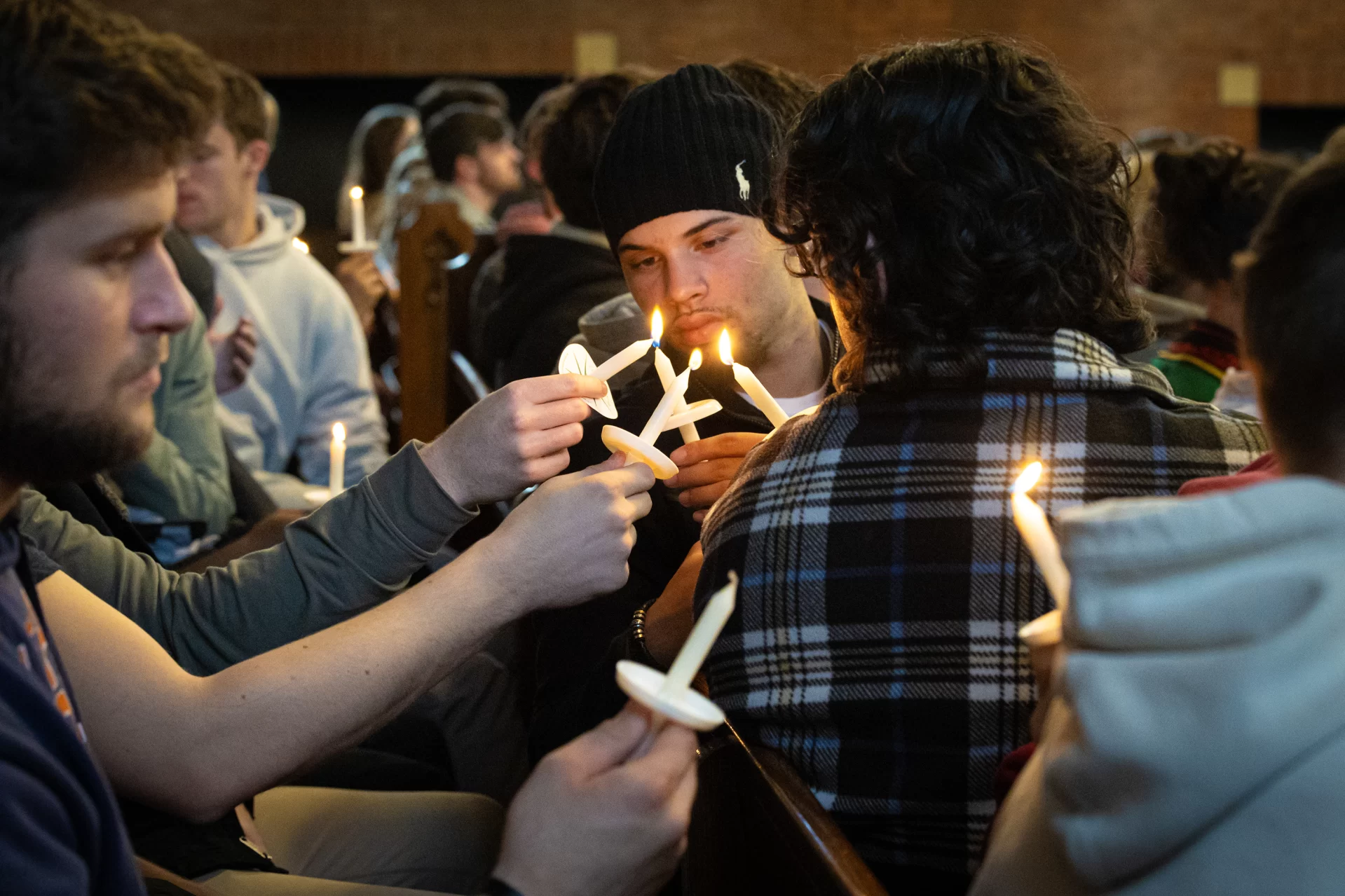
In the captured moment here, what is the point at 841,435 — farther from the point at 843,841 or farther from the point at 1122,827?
the point at 1122,827

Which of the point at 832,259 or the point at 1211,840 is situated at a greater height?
the point at 832,259

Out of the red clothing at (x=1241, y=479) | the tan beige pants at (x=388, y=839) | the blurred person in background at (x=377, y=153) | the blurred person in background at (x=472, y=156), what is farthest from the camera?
the blurred person in background at (x=377, y=153)

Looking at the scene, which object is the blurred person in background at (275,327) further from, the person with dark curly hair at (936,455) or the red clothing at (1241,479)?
the red clothing at (1241,479)

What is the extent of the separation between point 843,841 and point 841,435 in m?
0.46

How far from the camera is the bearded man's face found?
3.09 feet

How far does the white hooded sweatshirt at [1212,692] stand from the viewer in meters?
0.67

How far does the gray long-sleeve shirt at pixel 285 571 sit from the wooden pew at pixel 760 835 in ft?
1.46

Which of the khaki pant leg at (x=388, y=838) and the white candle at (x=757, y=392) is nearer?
the white candle at (x=757, y=392)

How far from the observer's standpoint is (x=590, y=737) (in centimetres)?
96

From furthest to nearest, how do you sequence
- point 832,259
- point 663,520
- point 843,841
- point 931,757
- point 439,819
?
1. point 663,520
2. point 439,819
3. point 832,259
4. point 931,757
5. point 843,841

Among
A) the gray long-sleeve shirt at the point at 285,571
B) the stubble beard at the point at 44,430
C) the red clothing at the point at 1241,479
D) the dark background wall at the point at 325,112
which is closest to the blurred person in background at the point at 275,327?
the gray long-sleeve shirt at the point at 285,571

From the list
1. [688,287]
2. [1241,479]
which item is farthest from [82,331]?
[688,287]

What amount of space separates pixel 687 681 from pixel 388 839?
1059 millimetres

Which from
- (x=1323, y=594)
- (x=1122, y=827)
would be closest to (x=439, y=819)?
(x=1122, y=827)
